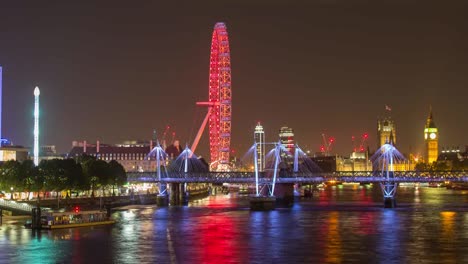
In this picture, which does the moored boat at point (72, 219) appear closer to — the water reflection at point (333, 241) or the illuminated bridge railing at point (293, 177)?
the water reflection at point (333, 241)

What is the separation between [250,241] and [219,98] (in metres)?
73.1

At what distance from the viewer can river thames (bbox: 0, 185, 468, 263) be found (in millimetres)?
44938

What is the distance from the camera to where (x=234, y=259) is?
1729 inches

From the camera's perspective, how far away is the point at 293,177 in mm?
107312

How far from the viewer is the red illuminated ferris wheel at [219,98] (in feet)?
402

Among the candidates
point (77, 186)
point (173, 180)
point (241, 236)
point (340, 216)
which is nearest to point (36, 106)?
point (77, 186)

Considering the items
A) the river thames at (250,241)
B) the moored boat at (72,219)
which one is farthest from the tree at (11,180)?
the moored boat at (72,219)

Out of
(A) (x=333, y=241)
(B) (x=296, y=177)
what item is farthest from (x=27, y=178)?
(A) (x=333, y=241)

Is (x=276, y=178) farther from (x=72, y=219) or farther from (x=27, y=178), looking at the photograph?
(x=72, y=219)

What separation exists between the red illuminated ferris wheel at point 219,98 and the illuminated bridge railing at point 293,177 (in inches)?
383

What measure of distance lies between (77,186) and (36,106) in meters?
9.59

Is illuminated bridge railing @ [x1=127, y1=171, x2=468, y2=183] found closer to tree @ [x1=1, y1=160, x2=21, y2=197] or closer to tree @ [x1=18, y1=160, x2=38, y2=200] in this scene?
tree @ [x1=18, y1=160, x2=38, y2=200]

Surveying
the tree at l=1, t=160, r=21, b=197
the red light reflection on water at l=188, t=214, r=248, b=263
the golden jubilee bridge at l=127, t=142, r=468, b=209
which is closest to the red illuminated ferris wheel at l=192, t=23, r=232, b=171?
the golden jubilee bridge at l=127, t=142, r=468, b=209

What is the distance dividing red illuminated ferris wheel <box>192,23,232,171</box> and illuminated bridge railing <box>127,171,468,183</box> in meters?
9.72
